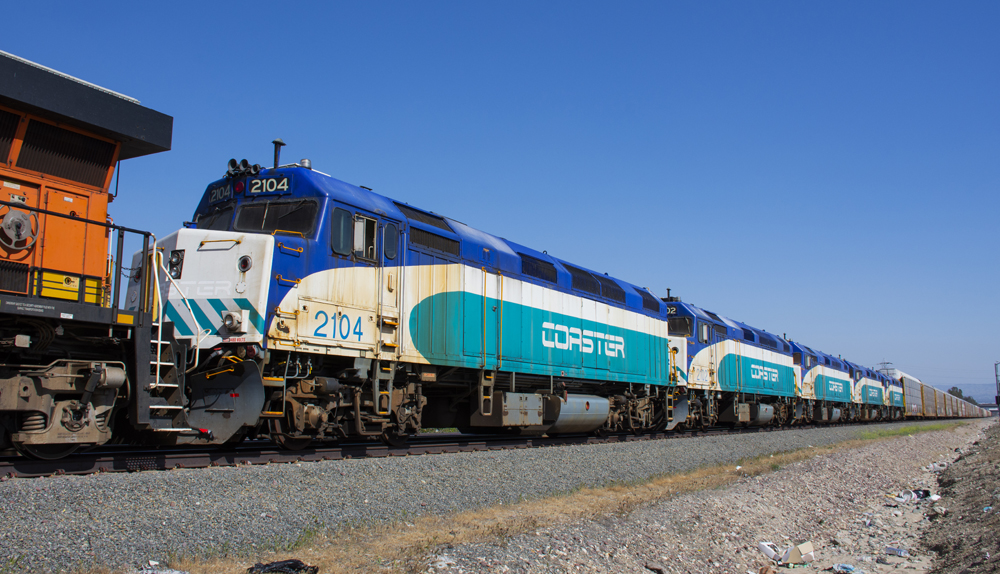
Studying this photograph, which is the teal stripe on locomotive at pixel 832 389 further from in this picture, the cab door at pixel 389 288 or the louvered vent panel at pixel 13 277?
the louvered vent panel at pixel 13 277

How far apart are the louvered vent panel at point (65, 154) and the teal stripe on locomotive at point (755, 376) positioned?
1969cm

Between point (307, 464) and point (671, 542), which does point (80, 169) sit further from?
point (671, 542)

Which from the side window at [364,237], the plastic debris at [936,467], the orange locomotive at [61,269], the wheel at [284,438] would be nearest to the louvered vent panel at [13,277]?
the orange locomotive at [61,269]

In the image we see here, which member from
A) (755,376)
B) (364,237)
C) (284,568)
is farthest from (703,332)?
(284,568)

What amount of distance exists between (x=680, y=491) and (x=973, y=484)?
7356 mm

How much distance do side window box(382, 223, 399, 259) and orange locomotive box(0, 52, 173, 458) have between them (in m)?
3.74

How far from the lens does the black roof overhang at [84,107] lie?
6727 mm

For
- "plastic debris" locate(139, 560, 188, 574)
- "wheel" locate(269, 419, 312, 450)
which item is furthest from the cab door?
"plastic debris" locate(139, 560, 188, 574)

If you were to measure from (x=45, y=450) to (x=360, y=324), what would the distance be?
4173mm

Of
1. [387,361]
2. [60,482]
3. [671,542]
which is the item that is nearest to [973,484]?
[671,542]

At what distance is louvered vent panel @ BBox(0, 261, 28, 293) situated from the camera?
669cm

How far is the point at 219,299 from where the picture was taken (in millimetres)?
8719

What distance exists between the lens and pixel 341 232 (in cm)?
986

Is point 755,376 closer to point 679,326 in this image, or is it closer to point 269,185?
point 679,326
